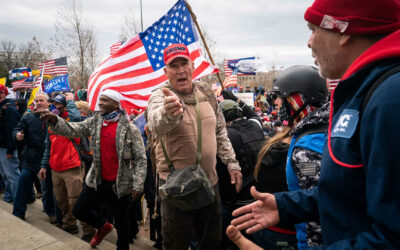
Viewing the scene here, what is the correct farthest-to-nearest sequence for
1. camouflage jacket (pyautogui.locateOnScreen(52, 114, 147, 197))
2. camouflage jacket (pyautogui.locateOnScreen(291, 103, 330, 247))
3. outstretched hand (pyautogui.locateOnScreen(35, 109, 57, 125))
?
1. camouflage jacket (pyautogui.locateOnScreen(52, 114, 147, 197))
2. outstretched hand (pyautogui.locateOnScreen(35, 109, 57, 125))
3. camouflage jacket (pyautogui.locateOnScreen(291, 103, 330, 247))

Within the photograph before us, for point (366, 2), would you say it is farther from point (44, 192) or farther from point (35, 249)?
point (44, 192)

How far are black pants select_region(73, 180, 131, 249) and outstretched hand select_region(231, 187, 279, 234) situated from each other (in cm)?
270

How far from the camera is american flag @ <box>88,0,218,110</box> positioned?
4570 mm

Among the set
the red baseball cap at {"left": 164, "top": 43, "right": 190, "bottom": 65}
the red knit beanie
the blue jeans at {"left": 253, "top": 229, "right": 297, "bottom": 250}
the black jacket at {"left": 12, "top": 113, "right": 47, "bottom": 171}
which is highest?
the red baseball cap at {"left": 164, "top": 43, "right": 190, "bottom": 65}

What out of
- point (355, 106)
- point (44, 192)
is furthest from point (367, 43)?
point (44, 192)

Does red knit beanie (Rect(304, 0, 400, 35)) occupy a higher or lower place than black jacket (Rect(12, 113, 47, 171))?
higher

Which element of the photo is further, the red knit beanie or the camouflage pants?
the camouflage pants

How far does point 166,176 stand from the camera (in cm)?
272

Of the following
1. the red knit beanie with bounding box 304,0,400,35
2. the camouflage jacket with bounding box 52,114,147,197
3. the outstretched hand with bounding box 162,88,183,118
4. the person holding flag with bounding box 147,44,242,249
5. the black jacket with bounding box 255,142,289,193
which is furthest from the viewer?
the camouflage jacket with bounding box 52,114,147,197

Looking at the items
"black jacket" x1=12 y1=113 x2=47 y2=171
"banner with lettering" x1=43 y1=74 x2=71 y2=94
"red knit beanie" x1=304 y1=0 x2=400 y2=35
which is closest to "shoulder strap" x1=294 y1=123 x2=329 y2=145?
"red knit beanie" x1=304 y1=0 x2=400 y2=35

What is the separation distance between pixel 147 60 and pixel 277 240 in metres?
3.44

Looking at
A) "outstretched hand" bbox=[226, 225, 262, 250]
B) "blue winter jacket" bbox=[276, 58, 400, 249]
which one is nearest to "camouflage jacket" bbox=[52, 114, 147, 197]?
"outstretched hand" bbox=[226, 225, 262, 250]

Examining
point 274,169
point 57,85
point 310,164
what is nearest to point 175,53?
point 274,169

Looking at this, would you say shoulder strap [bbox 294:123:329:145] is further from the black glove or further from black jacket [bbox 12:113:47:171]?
black jacket [bbox 12:113:47:171]
